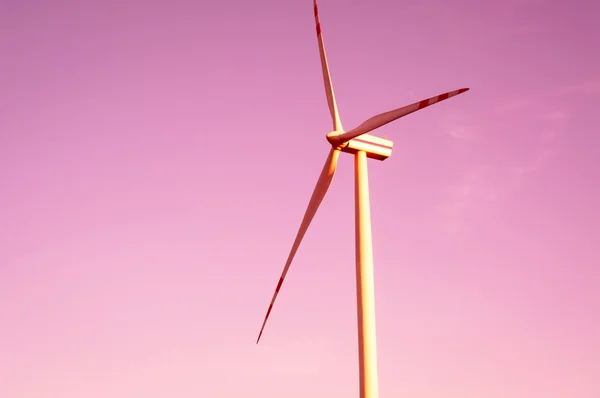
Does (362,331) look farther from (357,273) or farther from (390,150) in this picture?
(390,150)

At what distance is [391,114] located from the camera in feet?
102

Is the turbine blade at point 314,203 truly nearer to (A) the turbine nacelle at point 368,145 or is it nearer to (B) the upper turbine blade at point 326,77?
(A) the turbine nacelle at point 368,145

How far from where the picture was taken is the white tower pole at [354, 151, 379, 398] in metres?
25.0

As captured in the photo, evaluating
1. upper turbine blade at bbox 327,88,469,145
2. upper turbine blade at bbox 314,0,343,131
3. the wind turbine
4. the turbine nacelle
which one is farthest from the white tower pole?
upper turbine blade at bbox 314,0,343,131

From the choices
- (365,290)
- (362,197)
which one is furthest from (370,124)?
(365,290)

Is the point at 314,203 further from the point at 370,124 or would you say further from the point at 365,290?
the point at 365,290

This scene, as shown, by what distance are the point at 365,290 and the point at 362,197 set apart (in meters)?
4.79

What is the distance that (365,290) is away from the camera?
2678 cm

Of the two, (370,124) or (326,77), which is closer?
(370,124)

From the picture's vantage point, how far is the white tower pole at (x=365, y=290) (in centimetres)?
2498

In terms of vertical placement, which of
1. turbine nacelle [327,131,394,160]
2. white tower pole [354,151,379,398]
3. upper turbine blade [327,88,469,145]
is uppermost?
upper turbine blade [327,88,469,145]

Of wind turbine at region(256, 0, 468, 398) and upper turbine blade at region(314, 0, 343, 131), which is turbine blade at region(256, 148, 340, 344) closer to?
wind turbine at region(256, 0, 468, 398)

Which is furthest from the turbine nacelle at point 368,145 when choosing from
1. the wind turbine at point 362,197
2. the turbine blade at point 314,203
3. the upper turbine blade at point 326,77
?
the upper turbine blade at point 326,77

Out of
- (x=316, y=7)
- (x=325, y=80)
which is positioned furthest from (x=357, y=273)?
(x=316, y=7)
